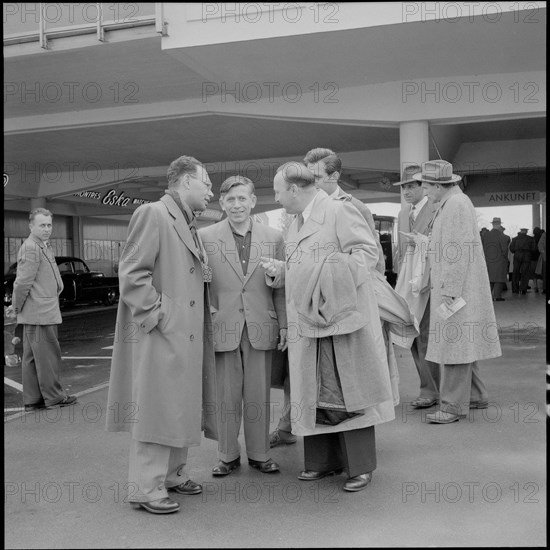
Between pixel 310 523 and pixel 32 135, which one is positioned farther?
pixel 32 135

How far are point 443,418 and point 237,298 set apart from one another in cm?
215

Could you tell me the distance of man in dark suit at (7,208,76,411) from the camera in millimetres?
6438

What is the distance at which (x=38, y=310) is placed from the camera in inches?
255

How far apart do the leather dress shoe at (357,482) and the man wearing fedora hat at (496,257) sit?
13368 millimetres

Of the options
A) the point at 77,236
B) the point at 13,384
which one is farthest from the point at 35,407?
the point at 77,236

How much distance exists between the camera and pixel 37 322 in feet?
21.2

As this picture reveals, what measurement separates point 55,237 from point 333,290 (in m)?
29.9

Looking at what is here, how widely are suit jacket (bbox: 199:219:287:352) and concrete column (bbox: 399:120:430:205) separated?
7918 millimetres

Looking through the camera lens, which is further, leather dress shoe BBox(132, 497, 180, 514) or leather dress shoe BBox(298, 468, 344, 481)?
leather dress shoe BBox(298, 468, 344, 481)

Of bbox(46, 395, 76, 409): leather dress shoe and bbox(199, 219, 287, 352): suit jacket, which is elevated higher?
bbox(199, 219, 287, 352): suit jacket

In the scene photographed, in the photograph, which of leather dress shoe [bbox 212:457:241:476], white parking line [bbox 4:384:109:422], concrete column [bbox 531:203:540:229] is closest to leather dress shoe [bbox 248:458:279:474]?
leather dress shoe [bbox 212:457:241:476]

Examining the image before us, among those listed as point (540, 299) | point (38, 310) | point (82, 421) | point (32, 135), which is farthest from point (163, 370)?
point (540, 299)

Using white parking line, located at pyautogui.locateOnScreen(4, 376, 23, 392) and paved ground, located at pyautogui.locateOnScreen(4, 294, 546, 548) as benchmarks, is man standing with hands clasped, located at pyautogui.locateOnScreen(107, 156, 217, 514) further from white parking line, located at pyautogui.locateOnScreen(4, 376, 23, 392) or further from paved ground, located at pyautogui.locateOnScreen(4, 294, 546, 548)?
white parking line, located at pyautogui.locateOnScreen(4, 376, 23, 392)

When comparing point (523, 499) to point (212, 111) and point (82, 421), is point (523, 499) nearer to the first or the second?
point (82, 421)
